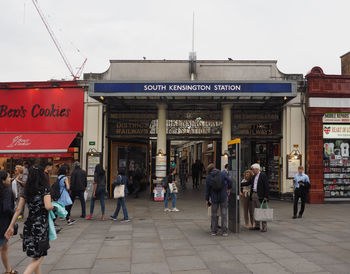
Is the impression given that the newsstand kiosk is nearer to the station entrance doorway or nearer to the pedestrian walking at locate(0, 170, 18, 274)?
the pedestrian walking at locate(0, 170, 18, 274)

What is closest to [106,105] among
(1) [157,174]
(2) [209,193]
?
(1) [157,174]

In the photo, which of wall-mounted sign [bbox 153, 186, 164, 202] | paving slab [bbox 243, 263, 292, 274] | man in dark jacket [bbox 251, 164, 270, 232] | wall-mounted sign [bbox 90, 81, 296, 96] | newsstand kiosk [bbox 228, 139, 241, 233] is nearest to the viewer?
paving slab [bbox 243, 263, 292, 274]

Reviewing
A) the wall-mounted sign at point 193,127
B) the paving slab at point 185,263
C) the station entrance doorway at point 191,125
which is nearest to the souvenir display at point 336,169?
the station entrance doorway at point 191,125

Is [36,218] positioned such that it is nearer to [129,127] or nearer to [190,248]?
[190,248]

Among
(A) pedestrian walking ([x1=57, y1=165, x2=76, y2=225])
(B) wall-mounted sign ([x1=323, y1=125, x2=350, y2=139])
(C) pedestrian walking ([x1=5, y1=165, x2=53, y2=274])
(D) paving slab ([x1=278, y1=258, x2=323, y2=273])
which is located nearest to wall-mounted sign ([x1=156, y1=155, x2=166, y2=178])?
(A) pedestrian walking ([x1=57, y1=165, x2=76, y2=225])

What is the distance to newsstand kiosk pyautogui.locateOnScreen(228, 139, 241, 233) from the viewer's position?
26.8 feet

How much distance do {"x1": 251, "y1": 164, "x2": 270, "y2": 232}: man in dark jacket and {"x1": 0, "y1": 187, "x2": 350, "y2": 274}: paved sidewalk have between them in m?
0.41

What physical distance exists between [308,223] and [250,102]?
6530 mm

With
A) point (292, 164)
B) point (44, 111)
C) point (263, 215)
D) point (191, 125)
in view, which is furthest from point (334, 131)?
point (44, 111)

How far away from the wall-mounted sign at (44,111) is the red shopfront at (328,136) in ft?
34.1

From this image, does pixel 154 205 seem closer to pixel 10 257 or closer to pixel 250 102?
pixel 250 102

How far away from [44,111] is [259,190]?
35.5 ft

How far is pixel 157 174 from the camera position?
1482 centimetres

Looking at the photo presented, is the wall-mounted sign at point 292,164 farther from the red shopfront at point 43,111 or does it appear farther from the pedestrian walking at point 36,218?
the pedestrian walking at point 36,218
